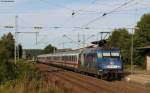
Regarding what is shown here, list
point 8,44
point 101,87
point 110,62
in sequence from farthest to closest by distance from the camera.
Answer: point 8,44, point 110,62, point 101,87

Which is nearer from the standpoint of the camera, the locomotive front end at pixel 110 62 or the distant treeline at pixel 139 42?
the locomotive front end at pixel 110 62

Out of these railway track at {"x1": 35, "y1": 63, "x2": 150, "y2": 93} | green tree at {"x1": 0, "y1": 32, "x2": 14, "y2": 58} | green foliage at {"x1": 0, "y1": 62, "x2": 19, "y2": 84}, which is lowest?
railway track at {"x1": 35, "y1": 63, "x2": 150, "y2": 93}

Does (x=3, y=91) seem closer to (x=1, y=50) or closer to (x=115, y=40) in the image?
(x=1, y=50)

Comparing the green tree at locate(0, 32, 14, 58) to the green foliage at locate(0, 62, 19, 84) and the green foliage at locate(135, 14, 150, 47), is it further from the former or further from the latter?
the green foliage at locate(135, 14, 150, 47)

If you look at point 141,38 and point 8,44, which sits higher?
point 141,38


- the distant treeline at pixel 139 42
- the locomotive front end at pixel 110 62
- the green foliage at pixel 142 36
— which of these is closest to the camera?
the locomotive front end at pixel 110 62

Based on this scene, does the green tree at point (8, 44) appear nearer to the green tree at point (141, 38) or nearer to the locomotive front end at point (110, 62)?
the locomotive front end at point (110, 62)

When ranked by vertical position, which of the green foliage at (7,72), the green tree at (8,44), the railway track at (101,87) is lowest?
the railway track at (101,87)

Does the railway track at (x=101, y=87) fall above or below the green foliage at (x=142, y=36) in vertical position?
below

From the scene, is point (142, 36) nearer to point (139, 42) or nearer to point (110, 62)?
point (139, 42)

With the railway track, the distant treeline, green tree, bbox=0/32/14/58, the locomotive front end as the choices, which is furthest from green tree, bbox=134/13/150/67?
the railway track

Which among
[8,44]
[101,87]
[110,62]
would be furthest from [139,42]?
[101,87]

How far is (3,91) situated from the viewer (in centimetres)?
2159

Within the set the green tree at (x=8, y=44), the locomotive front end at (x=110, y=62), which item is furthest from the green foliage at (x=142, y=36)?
the locomotive front end at (x=110, y=62)
